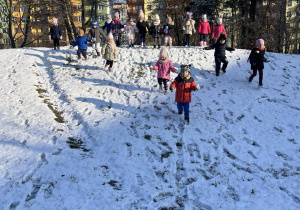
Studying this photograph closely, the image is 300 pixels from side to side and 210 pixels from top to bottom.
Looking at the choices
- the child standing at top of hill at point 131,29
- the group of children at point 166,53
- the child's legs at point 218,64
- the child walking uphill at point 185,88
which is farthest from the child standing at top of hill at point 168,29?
the child walking uphill at point 185,88

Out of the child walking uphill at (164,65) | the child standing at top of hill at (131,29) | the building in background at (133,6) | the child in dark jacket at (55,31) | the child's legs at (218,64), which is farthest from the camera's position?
the building in background at (133,6)

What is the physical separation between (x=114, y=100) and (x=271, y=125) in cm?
584

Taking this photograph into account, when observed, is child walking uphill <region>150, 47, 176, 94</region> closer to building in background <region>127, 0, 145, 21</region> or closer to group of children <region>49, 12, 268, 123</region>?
group of children <region>49, 12, 268, 123</region>

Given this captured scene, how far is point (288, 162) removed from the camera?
6.42 m

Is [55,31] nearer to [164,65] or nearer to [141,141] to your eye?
[164,65]

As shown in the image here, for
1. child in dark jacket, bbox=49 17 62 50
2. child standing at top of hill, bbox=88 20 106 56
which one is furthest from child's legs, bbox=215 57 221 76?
child in dark jacket, bbox=49 17 62 50

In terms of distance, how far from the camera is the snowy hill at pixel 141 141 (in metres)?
4.99

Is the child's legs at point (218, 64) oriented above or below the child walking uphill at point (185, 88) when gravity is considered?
above

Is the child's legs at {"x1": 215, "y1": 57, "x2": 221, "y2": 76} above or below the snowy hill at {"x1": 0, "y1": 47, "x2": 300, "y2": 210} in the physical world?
above

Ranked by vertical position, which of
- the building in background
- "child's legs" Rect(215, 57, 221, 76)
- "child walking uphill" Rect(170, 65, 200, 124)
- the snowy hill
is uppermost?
the building in background

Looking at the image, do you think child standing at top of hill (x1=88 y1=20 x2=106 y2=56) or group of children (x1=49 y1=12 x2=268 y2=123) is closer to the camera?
group of children (x1=49 y1=12 x2=268 y2=123)

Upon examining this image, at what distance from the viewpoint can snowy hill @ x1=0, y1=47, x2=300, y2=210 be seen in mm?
4988

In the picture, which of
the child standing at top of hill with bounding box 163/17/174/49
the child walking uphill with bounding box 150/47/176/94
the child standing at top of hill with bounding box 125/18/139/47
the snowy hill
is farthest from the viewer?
the child standing at top of hill with bounding box 125/18/139/47

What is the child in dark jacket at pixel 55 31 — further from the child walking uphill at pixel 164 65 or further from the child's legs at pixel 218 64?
the child's legs at pixel 218 64
